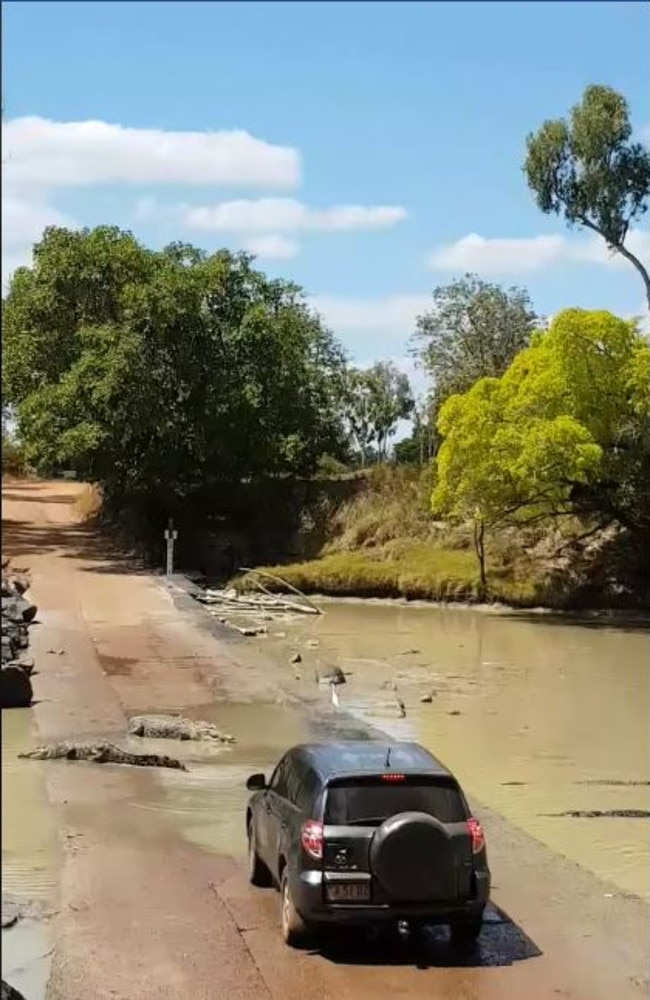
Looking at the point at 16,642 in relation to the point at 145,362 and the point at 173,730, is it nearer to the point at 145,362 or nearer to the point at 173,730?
the point at 173,730

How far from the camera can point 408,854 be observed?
8.91 m

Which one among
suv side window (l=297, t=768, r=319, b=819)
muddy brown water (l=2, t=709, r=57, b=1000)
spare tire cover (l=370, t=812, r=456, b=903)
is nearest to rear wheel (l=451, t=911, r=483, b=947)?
spare tire cover (l=370, t=812, r=456, b=903)

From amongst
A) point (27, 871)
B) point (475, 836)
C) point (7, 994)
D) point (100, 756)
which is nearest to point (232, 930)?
point (475, 836)

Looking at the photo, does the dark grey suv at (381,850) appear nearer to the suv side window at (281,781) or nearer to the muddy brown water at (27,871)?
the suv side window at (281,781)

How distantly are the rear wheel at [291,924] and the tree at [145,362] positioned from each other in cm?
3342

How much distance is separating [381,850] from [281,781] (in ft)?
6.35

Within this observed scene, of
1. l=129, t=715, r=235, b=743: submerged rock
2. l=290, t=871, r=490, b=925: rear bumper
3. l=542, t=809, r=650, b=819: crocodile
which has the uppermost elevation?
l=290, t=871, r=490, b=925: rear bumper

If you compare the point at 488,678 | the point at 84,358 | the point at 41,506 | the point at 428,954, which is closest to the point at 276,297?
the point at 84,358

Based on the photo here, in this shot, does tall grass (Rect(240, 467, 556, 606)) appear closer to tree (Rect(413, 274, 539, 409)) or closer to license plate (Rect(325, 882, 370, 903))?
tree (Rect(413, 274, 539, 409))

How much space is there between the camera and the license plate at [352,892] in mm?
8977

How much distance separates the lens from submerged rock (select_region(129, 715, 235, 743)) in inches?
744

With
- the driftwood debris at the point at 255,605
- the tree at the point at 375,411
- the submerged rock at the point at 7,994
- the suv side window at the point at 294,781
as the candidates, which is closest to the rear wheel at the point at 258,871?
the suv side window at the point at 294,781

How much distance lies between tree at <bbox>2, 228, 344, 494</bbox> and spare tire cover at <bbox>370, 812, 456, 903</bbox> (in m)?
34.2

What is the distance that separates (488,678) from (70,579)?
52.6 ft
